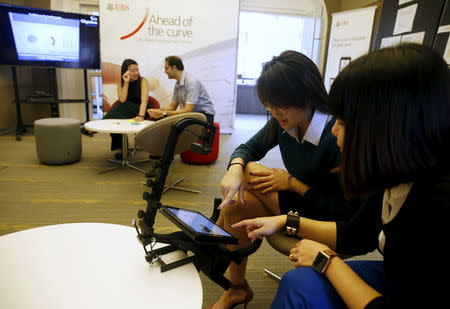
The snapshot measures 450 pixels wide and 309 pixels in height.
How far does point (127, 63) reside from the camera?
3723 millimetres

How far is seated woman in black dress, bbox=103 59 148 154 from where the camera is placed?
3676 mm

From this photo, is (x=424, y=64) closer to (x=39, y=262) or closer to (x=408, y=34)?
(x=39, y=262)

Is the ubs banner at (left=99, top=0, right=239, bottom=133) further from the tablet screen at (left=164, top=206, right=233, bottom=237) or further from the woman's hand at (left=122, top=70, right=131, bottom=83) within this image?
the tablet screen at (left=164, top=206, right=233, bottom=237)

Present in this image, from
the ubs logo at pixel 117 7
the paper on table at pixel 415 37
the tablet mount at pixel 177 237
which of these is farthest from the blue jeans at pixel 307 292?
the ubs logo at pixel 117 7

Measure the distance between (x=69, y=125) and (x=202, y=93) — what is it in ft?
4.79

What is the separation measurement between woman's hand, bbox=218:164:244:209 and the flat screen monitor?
430cm

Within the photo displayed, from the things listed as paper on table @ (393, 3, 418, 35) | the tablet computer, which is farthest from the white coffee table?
paper on table @ (393, 3, 418, 35)

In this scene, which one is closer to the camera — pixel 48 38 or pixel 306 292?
pixel 306 292

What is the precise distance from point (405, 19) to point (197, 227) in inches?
126

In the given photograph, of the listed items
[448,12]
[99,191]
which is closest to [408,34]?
[448,12]

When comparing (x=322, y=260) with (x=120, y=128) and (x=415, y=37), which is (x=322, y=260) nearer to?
(x=120, y=128)

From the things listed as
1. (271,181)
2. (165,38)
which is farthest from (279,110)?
(165,38)

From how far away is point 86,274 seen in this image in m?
0.84

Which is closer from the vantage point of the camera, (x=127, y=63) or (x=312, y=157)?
(x=312, y=157)
